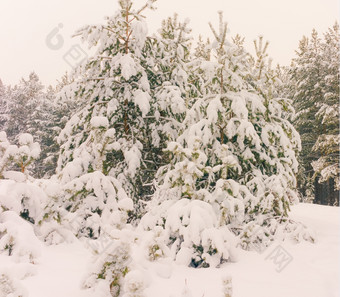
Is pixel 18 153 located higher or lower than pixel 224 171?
higher

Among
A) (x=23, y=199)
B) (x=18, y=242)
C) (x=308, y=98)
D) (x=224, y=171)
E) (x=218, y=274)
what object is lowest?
(x=218, y=274)

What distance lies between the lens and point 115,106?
7.62 m

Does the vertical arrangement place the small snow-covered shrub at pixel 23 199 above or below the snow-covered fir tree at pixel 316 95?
below

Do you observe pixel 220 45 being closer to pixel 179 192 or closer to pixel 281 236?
pixel 179 192

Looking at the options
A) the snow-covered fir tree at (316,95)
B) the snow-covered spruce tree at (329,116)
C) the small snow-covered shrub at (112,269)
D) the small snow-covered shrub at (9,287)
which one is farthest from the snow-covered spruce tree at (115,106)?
the snow-covered fir tree at (316,95)

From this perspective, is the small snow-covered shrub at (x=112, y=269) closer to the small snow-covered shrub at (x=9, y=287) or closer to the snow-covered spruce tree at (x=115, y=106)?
the small snow-covered shrub at (x=9, y=287)

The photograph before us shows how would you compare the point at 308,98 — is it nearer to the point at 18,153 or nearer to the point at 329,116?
the point at 329,116

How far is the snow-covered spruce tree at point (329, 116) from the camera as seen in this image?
17266mm

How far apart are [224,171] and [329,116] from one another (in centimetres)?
1453

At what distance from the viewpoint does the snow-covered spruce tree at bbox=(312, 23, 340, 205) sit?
17266 mm

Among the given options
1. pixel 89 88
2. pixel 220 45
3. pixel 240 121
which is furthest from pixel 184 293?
pixel 89 88

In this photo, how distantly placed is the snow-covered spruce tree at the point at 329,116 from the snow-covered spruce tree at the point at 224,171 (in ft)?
38.3

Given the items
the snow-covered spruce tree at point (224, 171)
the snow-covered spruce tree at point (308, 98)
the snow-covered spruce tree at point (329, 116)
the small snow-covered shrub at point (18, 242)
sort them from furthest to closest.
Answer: the snow-covered spruce tree at point (308, 98), the snow-covered spruce tree at point (329, 116), the snow-covered spruce tree at point (224, 171), the small snow-covered shrub at point (18, 242)

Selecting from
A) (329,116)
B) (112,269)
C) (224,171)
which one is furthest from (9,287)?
(329,116)
